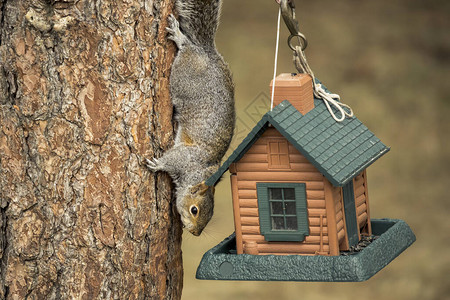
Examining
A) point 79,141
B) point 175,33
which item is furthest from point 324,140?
point 79,141

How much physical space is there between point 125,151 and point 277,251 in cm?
49

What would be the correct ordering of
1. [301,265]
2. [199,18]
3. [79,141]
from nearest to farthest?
[301,265] → [79,141] → [199,18]

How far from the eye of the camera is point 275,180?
7.06ft

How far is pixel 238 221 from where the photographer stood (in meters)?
2.21

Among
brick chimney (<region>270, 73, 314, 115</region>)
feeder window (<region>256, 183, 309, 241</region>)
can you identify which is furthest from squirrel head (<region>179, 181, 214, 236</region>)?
brick chimney (<region>270, 73, 314, 115</region>)

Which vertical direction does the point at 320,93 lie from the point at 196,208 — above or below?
above

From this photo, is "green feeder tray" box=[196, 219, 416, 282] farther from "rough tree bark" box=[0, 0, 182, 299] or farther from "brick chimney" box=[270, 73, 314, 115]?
"brick chimney" box=[270, 73, 314, 115]

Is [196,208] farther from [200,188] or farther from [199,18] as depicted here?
[199,18]

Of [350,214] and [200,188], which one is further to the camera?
[200,188]

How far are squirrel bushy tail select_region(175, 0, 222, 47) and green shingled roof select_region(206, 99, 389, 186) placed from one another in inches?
15.2

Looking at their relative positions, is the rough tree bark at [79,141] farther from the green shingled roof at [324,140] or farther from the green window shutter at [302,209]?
the green window shutter at [302,209]

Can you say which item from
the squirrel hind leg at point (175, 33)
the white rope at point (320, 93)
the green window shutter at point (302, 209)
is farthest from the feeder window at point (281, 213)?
the squirrel hind leg at point (175, 33)

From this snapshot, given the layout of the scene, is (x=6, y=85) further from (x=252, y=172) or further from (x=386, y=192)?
(x=386, y=192)

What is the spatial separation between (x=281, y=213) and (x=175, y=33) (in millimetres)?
582
